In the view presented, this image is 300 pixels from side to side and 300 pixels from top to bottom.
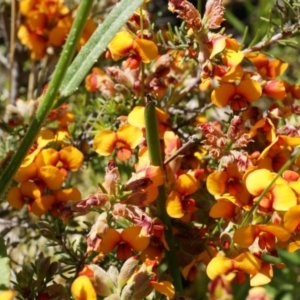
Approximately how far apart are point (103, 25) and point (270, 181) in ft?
1.32

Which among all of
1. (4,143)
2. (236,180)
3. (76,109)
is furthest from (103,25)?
(76,109)

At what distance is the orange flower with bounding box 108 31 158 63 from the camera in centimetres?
126

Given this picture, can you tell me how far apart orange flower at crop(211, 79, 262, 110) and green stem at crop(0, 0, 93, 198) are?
0.37m

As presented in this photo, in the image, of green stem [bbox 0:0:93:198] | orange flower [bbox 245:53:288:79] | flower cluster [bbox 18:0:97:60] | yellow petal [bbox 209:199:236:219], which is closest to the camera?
green stem [bbox 0:0:93:198]

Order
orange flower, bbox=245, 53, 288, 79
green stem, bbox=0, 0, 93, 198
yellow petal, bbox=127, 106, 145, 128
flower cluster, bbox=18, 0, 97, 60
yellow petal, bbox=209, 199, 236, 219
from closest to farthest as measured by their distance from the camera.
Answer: green stem, bbox=0, 0, 93, 198, yellow petal, bbox=209, 199, 236, 219, yellow petal, bbox=127, 106, 145, 128, orange flower, bbox=245, 53, 288, 79, flower cluster, bbox=18, 0, 97, 60

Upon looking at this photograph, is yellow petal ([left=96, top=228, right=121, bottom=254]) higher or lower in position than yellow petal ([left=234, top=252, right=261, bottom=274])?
higher

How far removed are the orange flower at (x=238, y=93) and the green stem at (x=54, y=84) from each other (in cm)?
37

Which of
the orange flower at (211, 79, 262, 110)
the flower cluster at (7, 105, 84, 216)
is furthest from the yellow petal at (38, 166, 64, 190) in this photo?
the orange flower at (211, 79, 262, 110)

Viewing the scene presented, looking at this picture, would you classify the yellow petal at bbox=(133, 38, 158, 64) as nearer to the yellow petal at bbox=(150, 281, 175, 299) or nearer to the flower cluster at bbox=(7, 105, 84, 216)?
the flower cluster at bbox=(7, 105, 84, 216)

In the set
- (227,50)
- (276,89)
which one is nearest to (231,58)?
(227,50)

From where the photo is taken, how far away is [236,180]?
4.00 ft

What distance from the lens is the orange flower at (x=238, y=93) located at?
4.31 feet

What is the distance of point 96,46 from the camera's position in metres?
1.13

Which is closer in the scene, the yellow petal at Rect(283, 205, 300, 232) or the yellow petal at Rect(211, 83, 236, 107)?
the yellow petal at Rect(283, 205, 300, 232)
